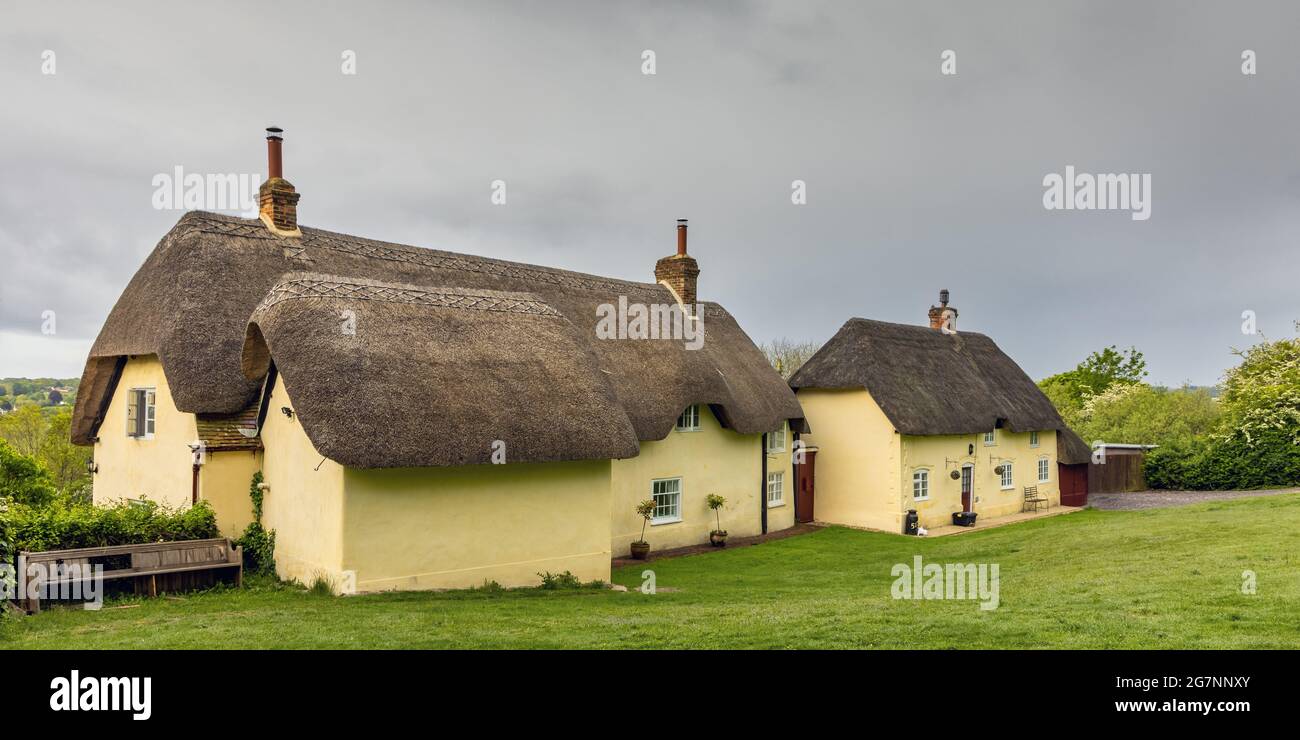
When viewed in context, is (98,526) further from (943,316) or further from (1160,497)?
(1160,497)

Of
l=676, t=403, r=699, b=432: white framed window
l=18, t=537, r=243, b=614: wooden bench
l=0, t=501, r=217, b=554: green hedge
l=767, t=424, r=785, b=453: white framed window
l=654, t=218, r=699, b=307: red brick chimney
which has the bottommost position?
l=18, t=537, r=243, b=614: wooden bench

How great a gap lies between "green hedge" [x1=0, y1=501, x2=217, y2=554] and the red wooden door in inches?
666

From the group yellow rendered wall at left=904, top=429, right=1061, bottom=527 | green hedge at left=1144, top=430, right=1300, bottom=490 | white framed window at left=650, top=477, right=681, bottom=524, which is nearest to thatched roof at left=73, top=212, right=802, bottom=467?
white framed window at left=650, top=477, right=681, bottom=524

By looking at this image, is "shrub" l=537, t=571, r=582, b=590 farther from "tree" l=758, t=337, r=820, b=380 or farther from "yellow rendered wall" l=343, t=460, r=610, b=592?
"tree" l=758, t=337, r=820, b=380

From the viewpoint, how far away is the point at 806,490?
84.9 feet

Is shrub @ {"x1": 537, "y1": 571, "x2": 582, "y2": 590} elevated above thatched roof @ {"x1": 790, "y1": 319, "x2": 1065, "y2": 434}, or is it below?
below

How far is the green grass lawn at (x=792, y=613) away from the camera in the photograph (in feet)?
26.6

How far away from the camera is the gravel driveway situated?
94.7 ft

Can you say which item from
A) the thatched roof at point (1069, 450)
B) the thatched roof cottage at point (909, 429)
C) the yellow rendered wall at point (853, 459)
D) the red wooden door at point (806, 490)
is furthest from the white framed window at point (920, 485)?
the thatched roof at point (1069, 450)

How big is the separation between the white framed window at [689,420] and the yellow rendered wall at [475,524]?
5903 mm
